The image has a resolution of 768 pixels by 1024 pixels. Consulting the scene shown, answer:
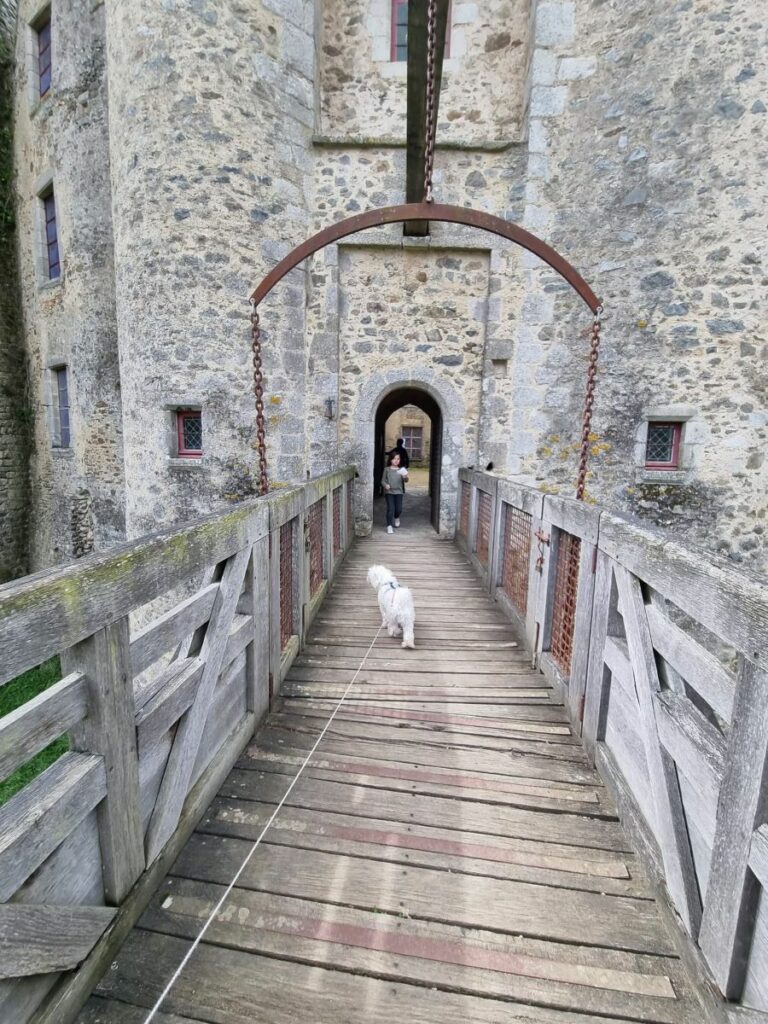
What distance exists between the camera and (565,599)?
283cm

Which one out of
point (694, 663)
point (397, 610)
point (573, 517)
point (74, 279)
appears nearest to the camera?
point (694, 663)

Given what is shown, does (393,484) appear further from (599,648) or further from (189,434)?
(599,648)

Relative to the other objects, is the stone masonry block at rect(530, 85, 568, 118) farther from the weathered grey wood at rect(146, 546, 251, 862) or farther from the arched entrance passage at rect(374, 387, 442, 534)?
the weathered grey wood at rect(146, 546, 251, 862)

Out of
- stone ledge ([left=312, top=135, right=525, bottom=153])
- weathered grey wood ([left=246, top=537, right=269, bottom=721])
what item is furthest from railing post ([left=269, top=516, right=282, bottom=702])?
stone ledge ([left=312, top=135, right=525, bottom=153])

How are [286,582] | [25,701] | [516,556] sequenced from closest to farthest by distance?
[286,582] → [516,556] → [25,701]

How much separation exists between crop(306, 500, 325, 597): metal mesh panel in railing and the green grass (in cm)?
385

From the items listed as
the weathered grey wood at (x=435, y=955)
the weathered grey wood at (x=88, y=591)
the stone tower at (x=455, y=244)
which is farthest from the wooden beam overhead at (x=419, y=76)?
the weathered grey wood at (x=435, y=955)

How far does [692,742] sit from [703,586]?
18.4 inches

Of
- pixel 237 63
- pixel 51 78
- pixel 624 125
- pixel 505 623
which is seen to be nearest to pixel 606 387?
pixel 624 125

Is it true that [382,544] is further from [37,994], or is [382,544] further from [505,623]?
[37,994]

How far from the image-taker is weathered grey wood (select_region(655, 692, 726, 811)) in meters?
1.32

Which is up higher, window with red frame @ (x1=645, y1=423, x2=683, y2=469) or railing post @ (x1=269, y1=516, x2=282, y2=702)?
window with red frame @ (x1=645, y1=423, x2=683, y2=469)

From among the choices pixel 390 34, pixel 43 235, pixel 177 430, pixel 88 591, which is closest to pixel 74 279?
pixel 43 235

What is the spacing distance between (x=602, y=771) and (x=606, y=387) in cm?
560
